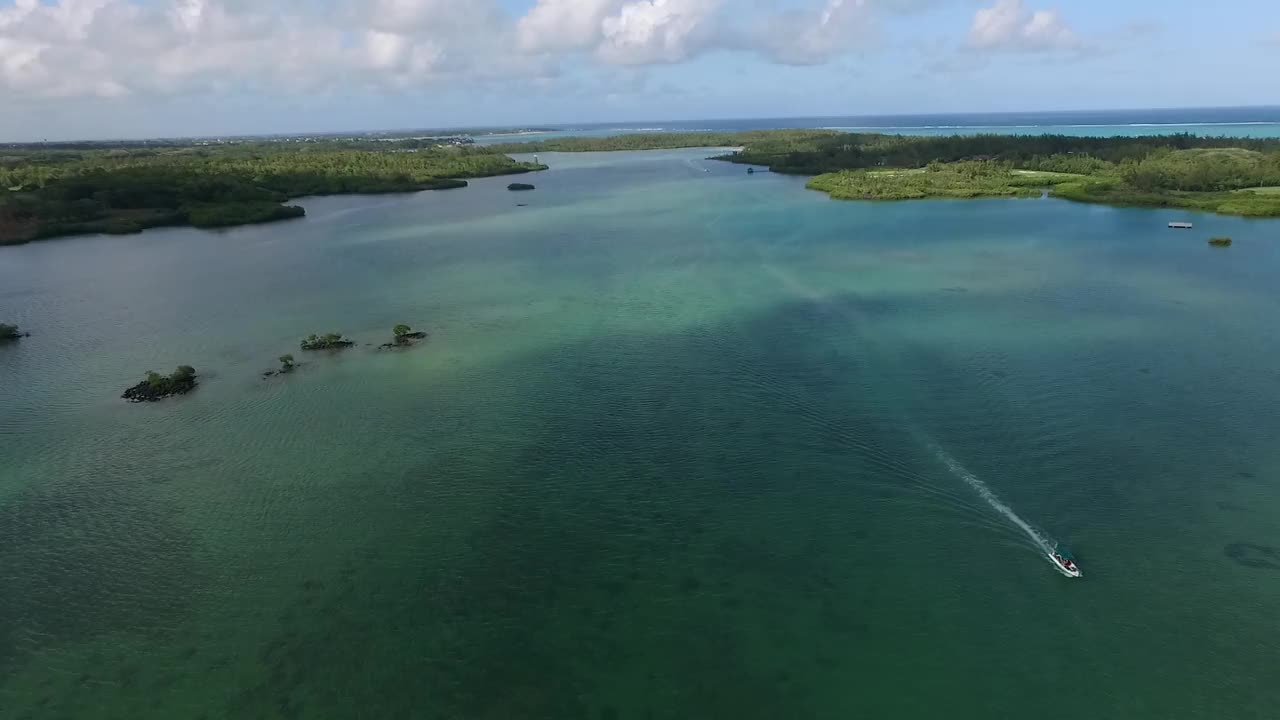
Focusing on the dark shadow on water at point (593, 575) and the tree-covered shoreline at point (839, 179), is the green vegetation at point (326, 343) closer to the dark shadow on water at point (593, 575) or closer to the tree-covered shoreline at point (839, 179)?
the dark shadow on water at point (593, 575)

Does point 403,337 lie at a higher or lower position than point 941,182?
lower

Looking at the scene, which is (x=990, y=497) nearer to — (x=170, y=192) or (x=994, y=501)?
(x=994, y=501)

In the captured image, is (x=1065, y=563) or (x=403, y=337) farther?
→ (x=403, y=337)

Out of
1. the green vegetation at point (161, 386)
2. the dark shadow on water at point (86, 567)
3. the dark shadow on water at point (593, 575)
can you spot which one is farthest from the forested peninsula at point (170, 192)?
the dark shadow on water at point (593, 575)

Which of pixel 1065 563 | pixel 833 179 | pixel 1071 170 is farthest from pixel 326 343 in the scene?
pixel 1071 170

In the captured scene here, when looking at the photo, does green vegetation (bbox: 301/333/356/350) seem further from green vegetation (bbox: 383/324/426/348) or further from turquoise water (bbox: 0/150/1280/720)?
green vegetation (bbox: 383/324/426/348)

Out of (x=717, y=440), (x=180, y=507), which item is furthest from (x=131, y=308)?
(x=717, y=440)
